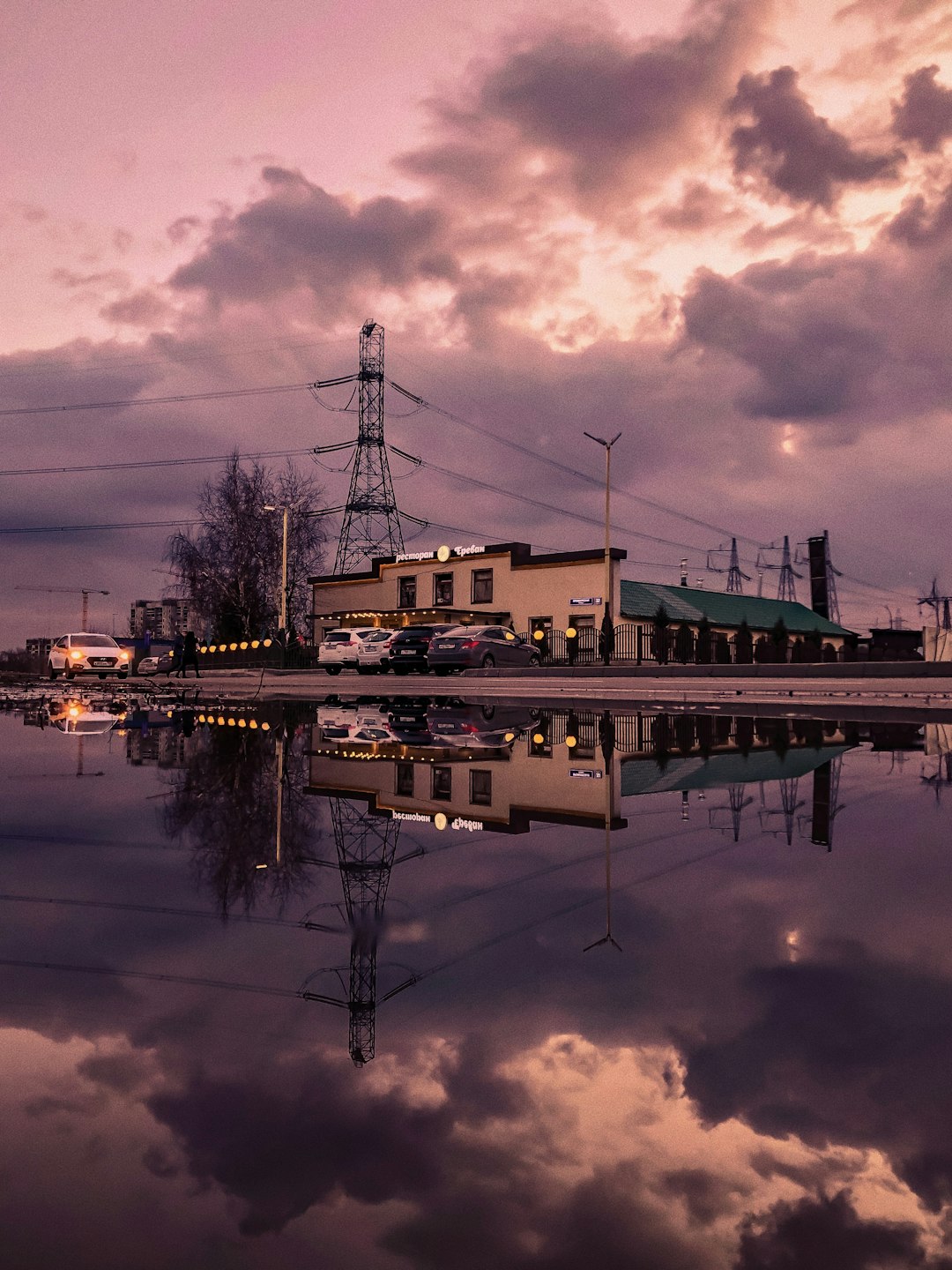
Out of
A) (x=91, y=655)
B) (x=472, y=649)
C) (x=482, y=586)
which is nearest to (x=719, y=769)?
(x=472, y=649)

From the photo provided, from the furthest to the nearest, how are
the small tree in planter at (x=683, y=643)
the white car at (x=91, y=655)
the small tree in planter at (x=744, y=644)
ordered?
the small tree in planter at (x=744, y=644), the small tree in planter at (x=683, y=643), the white car at (x=91, y=655)

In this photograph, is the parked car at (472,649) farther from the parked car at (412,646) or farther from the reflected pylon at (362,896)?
the reflected pylon at (362,896)

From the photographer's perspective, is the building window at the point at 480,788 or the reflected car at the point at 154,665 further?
the reflected car at the point at 154,665

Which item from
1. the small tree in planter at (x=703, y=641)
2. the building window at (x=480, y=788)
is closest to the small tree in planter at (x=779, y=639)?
the small tree in planter at (x=703, y=641)

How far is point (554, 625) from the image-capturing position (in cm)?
5791

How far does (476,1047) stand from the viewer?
2.59 m

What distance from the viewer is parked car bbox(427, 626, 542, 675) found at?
37.8m

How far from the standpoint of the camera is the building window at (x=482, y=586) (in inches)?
2432

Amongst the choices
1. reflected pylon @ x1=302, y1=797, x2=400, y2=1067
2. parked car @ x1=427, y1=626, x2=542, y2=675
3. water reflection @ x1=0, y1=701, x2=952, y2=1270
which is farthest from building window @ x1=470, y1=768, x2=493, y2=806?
parked car @ x1=427, y1=626, x2=542, y2=675

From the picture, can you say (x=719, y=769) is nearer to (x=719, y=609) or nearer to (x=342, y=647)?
(x=342, y=647)

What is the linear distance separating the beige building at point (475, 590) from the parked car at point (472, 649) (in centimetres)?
1731

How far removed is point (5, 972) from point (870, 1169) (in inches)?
105

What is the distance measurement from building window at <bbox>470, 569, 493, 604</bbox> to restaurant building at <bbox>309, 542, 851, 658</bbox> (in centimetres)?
6

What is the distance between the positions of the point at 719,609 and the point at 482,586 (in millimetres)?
19601
